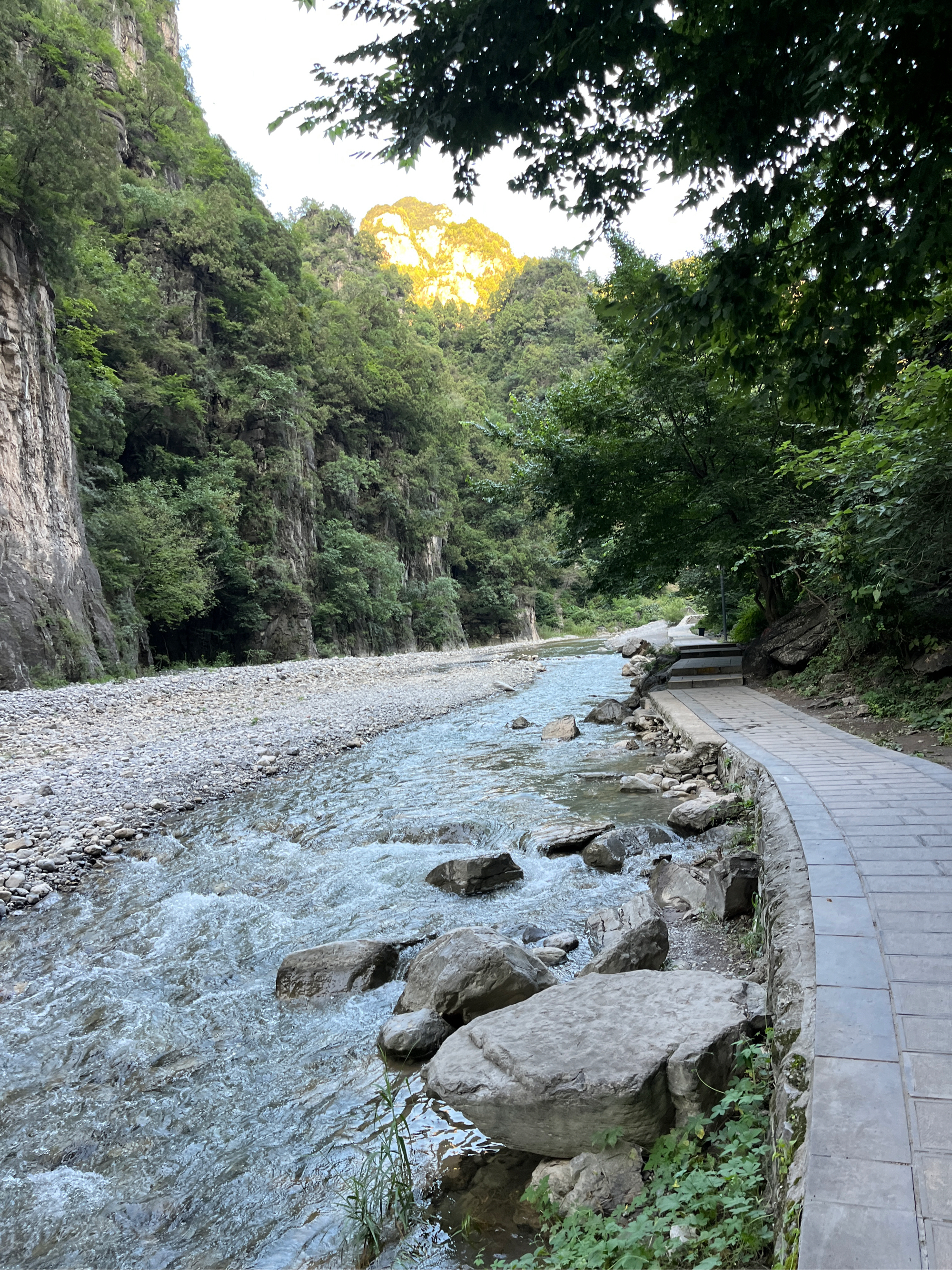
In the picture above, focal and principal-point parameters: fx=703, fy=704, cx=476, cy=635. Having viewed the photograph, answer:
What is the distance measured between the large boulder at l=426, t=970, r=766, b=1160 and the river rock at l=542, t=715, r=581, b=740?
7.63 meters

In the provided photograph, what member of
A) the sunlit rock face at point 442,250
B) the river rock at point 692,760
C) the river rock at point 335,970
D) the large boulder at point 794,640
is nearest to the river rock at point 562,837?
the river rock at point 692,760

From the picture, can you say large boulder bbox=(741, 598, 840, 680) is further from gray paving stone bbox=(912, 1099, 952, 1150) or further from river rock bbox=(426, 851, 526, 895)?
gray paving stone bbox=(912, 1099, 952, 1150)

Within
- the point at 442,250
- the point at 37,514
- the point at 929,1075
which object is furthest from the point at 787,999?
the point at 442,250

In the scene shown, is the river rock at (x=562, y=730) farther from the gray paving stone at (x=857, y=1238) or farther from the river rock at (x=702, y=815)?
the gray paving stone at (x=857, y=1238)

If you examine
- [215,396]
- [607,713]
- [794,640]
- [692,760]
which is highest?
[215,396]

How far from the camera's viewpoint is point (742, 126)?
9.35 ft

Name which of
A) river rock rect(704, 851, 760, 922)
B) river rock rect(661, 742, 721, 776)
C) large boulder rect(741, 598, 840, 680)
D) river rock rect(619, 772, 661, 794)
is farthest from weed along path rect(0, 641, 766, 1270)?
large boulder rect(741, 598, 840, 680)

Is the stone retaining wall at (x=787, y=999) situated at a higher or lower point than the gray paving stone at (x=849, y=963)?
lower

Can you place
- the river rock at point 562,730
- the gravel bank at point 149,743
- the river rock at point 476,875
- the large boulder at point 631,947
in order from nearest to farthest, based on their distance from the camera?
the large boulder at point 631,947 → the river rock at point 476,875 → the gravel bank at point 149,743 → the river rock at point 562,730

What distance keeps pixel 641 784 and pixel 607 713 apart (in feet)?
16.2

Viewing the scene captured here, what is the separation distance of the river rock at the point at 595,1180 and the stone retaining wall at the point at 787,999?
52 cm

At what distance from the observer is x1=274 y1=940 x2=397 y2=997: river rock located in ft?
12.7

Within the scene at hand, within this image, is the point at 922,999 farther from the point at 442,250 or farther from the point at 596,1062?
the point at 442,250

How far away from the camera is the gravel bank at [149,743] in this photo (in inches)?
Result: 243
